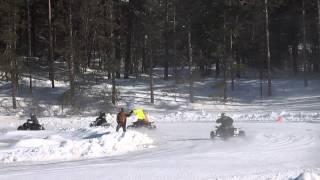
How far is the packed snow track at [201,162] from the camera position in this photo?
47.1 feet

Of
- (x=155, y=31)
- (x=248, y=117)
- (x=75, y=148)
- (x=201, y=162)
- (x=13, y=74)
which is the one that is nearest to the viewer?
(x=201, y=162)

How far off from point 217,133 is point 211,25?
27.7 metres

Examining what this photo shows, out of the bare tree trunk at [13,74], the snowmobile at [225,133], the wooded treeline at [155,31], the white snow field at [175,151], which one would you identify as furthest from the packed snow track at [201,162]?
the wooded treeline at [155,31]

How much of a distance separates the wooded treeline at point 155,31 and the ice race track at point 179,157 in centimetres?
1875

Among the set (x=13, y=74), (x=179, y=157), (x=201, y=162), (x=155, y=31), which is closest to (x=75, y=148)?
(x=179, y=157)

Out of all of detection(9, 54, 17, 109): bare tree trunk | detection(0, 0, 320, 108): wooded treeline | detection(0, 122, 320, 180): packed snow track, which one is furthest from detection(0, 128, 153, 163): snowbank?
detection(0, 0, 320, 108): wooded treeline

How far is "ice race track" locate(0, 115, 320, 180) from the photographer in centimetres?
1450

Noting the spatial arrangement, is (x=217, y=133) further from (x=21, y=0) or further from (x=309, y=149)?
(x=21, y=0)

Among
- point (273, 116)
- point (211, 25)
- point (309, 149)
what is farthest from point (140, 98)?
point (309, 149)

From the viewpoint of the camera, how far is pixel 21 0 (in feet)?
147

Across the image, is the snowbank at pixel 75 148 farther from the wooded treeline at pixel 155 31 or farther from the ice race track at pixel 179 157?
the wooded treeline at pixel 155 31

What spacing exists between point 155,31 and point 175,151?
26.9 meters

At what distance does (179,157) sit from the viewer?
701 inches

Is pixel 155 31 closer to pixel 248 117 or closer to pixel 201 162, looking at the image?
pixel 248 117
